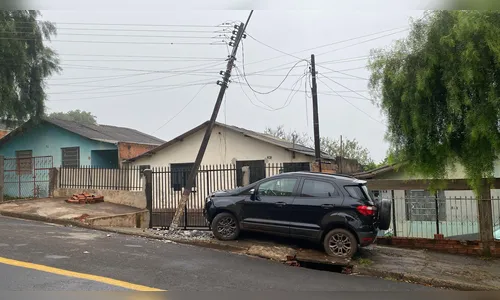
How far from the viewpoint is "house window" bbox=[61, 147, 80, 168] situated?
866 inches

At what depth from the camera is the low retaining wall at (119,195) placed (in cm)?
1410

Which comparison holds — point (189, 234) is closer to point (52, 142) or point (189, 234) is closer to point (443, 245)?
point (443, 245)

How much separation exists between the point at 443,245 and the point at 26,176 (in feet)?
58.1

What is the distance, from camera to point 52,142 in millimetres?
22375

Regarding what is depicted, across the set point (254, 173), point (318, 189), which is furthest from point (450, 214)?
point (254, 173)

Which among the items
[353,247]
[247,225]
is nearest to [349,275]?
[353,247]

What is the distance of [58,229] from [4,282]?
5.03 meters

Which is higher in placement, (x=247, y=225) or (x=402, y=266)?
(x=247, y=225)

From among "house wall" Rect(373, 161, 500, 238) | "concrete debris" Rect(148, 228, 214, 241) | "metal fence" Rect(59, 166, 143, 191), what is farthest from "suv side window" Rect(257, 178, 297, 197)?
"metal fence" Rect(59, 166, 143, 191)

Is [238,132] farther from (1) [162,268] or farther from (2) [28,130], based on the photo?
(1) [162,268]

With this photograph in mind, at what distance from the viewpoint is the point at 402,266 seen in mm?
8289

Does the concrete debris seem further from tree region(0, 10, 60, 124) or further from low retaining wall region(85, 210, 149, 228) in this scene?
tree region(0, 10, 60, 124)

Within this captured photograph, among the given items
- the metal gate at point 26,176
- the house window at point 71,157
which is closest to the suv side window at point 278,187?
the metal gate at point 26,176

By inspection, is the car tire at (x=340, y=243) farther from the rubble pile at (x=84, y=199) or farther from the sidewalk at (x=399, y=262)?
the rubble pile at (x=84, y=199)
